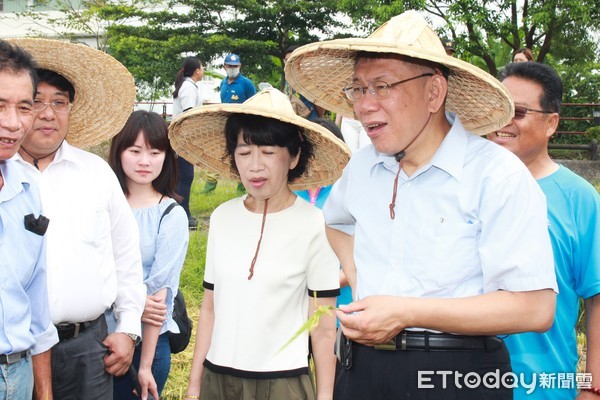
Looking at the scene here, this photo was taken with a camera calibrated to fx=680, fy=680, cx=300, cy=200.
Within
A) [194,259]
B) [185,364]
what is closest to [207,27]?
[194,259]

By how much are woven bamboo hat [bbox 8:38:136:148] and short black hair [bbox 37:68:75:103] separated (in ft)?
0.05

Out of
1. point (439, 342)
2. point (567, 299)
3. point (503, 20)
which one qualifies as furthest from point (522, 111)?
Answer: point (503, 20)

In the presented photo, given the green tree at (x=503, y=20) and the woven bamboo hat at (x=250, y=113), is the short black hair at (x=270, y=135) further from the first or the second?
the green tree at (x=503, y=20)

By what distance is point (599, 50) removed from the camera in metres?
18.7

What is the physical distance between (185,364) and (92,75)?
2.68m

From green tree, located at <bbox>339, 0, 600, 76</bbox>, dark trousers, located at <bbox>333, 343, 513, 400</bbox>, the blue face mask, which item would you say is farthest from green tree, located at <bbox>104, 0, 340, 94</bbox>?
dark trousers, located at <bbox>333, 343, 513, 400</bbox>

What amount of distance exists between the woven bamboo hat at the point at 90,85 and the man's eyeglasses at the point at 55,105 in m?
0.16

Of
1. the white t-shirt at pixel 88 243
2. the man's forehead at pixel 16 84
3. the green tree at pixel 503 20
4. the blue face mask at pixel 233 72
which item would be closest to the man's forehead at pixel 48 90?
the white t-shirt at pixel 88 243

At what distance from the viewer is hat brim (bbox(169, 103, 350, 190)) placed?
3000 millimetres

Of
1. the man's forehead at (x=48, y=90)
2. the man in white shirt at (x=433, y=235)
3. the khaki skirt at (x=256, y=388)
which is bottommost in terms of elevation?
the khaki skirt at (x=256, y=388)

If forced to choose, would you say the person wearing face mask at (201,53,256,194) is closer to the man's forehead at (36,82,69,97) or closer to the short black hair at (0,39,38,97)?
the man's forehead at (36,82,69,97)

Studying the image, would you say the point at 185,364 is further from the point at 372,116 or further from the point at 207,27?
the point at 207,27

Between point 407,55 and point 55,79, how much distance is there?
1729 mm

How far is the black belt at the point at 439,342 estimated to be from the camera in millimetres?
2111
